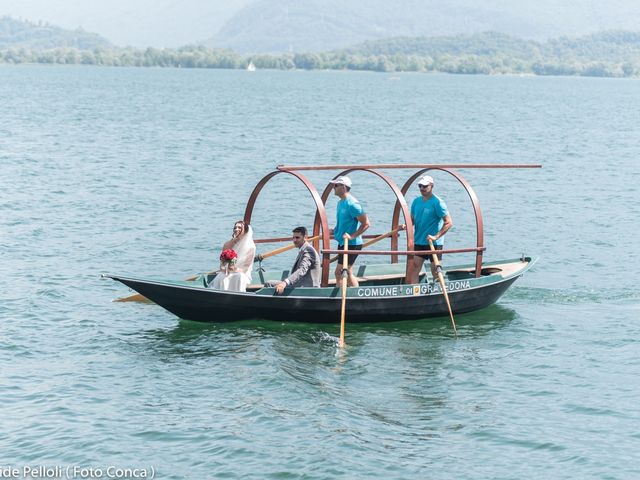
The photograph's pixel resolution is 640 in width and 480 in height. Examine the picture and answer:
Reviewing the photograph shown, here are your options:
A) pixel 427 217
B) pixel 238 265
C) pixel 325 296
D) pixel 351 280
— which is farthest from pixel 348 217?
pixel 238 265

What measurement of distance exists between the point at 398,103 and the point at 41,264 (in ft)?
315

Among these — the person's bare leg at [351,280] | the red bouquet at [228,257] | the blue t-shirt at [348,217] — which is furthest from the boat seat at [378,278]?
the red bouquet at [228,257]

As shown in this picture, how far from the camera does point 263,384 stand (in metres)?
17.6

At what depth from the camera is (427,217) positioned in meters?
21.0

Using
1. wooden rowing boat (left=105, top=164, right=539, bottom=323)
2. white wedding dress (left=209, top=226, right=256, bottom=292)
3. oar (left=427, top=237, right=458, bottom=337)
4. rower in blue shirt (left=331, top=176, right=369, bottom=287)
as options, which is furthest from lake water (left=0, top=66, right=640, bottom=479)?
rower in blue shirt (left=331, top=176, right=369, bottom=287)

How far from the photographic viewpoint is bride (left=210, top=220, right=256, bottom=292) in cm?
2038

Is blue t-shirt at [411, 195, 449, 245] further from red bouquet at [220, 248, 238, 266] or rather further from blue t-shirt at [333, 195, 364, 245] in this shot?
red bouquet at [220, 248, 238, 266]

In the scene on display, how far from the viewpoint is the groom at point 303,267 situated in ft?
65.7

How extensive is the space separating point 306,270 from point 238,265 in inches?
61.1

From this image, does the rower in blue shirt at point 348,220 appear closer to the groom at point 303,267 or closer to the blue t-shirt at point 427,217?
the groom at point 303,267

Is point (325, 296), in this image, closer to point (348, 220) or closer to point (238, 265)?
point (348, 220)

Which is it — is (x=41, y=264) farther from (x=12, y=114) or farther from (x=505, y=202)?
(x=12, y=114)

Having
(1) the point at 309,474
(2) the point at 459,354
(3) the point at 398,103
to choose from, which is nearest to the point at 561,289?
(2) the point at 459,354

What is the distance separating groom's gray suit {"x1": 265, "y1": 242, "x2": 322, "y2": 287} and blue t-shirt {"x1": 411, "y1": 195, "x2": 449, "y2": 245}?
7.49ft
